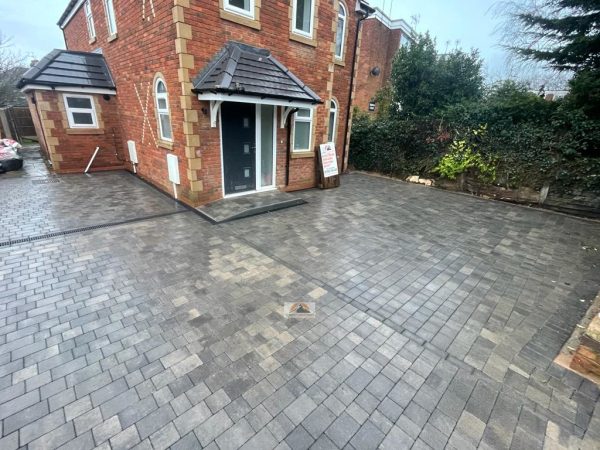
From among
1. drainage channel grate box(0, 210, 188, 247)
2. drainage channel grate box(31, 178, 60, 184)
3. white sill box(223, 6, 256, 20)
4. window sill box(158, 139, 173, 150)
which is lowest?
drainage channel grate box(0, 210, 188, 247)

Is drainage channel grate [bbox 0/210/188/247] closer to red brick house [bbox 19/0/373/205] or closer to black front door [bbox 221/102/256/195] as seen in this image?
red brick house [bbox 19/0/373/205]

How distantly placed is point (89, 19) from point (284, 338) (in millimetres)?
13750

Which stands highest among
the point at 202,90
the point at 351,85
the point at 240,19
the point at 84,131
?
the point at 240,19

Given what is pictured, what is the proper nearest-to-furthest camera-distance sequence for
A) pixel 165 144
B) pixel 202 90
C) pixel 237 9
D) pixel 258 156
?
pixel 202 90
pixel 237 9
pixel 165 144
pixel 258 156

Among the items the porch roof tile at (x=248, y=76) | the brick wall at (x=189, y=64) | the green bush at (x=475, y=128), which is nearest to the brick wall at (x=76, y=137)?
the brick wall at (x=189, y=64)

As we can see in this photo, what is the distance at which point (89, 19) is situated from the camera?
10.3m

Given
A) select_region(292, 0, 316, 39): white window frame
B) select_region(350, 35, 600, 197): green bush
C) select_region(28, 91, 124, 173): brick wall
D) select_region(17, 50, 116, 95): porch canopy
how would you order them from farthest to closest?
select_region(28, 91, 124, 173): brick wall
select_region(17, 50, 116, 95): porch canopy
select_region(350, 35, 600, 197): green bush
select_region(292, 0, 316, 39): white window frame

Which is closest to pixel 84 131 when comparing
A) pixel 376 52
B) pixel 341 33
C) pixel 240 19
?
pixel 240 19

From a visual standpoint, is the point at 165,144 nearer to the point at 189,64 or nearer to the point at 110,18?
the point at 189,64

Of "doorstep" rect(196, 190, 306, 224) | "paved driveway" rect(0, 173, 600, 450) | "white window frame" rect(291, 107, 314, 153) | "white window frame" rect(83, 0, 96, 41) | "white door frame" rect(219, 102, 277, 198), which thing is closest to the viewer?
"paved driveway" rect(0, 173, 600, 450)

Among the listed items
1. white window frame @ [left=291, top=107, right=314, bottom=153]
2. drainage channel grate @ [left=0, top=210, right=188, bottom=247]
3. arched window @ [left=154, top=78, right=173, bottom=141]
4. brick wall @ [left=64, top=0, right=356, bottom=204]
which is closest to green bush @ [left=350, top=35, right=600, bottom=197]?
brick wall @ [left=64, top=0, right=356, bottom=204]

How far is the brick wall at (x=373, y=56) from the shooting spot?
17359 mm

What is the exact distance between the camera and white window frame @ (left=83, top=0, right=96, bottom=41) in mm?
9913

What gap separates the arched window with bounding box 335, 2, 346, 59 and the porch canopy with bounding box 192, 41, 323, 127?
425cm
